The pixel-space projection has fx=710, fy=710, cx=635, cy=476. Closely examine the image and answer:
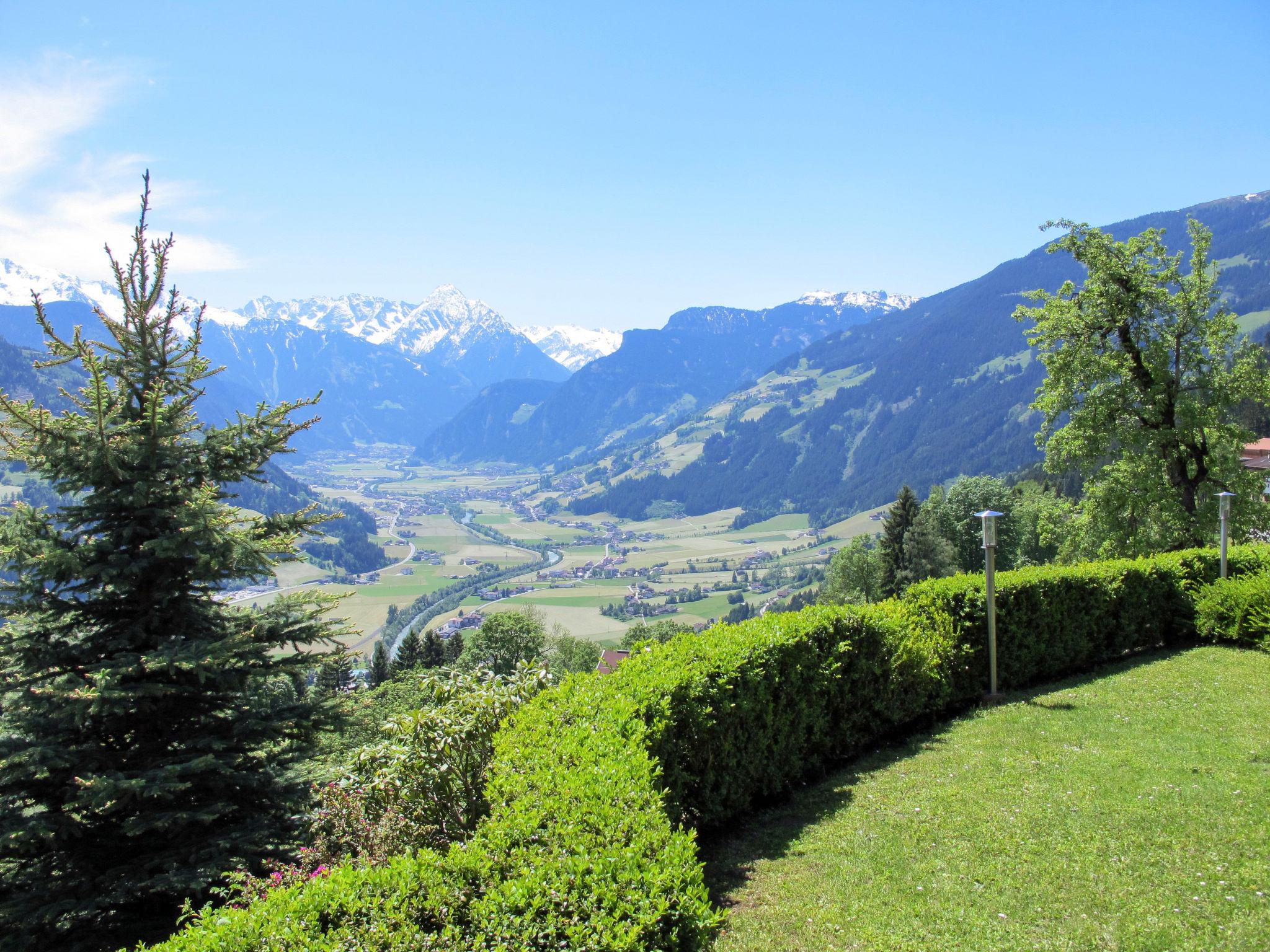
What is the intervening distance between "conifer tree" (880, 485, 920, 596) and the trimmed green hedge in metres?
39.6

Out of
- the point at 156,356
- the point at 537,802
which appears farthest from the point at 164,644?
the point at 537,802

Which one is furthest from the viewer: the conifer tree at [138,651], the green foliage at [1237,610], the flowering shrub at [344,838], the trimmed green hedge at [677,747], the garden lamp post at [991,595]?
the green foliage at [1237,610]

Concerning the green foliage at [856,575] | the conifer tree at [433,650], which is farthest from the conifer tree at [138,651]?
the green foliage at [856,575]

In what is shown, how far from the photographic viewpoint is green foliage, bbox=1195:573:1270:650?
45.4 ft

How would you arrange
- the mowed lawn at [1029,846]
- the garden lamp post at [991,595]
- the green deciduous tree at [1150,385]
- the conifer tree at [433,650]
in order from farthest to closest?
1. the conifer tree at [433,650]
2. the green deciduous tree at [1150,385]
3. the garden lamp post at [991,595]
4. the mowed lawn at [1029,846]

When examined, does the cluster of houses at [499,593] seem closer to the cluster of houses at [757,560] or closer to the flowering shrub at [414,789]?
the cluster of houses at [757,560]

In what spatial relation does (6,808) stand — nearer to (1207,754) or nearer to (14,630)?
(14,630)

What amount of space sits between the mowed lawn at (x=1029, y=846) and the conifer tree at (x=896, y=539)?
151 feet

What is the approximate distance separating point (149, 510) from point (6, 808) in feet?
11.4

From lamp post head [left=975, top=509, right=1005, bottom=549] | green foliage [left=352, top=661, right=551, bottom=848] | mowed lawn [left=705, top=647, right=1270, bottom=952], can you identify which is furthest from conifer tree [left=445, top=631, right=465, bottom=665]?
mowed lawn [left=705, top=647, right=1270, bottom=952]

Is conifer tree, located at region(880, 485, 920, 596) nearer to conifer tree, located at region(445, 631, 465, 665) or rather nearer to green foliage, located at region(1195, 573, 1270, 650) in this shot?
conifer tree, located at region(445, 631, 465, 665)

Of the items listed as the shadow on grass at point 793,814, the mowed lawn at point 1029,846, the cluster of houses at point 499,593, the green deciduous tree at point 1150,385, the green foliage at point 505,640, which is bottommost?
the cluster of houses at point 499,593

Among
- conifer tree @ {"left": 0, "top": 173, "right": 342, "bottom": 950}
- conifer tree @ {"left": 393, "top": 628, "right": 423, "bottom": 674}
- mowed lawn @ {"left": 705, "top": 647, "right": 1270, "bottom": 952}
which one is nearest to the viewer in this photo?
mowed lawn @ {"left": 705, "top": 647, "right": 1270, "bottom": 952}

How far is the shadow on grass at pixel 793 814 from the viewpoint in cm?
673
